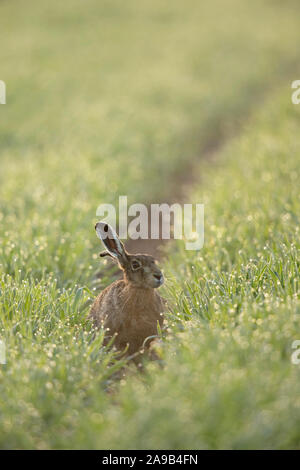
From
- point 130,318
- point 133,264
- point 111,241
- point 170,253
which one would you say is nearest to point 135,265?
point 133,264

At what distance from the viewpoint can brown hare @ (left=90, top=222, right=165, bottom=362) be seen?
3.52 meters

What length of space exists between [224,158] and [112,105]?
3.92m

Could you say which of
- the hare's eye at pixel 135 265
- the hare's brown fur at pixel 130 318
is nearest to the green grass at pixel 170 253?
the hare's brown fur at pixel 130 318

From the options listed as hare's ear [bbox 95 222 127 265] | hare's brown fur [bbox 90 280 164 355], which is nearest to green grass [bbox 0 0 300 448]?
hare's brown fur [bbox 90 280 164 355]

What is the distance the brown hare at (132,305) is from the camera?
3516 mm

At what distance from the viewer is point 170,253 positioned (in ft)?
18.1

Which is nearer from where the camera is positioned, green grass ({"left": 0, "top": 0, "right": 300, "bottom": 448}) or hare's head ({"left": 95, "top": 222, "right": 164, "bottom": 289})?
green grass ({"left": 0, "top": 0, "right": 300, "bottom": 448})

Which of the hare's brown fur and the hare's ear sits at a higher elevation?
the hare's ear

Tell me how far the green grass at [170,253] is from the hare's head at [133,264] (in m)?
0.35

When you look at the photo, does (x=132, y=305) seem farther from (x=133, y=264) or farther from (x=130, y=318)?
(x=133, y=264)

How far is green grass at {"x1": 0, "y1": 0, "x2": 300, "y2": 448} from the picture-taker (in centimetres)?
255

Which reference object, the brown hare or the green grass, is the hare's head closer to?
the brown hare

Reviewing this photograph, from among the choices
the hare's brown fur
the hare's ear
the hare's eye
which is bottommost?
the hare's brown fur
